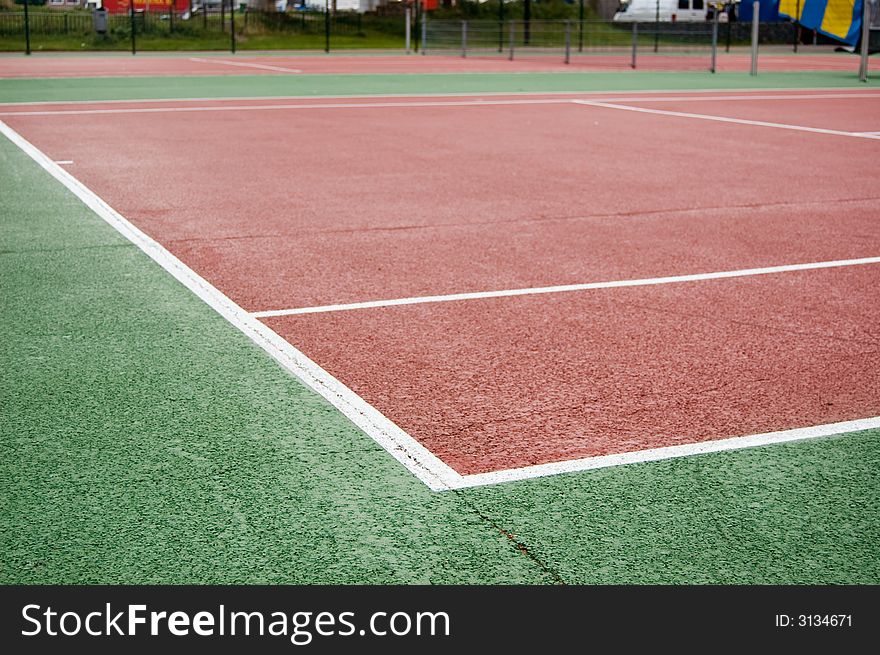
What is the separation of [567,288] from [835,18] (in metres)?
25.7

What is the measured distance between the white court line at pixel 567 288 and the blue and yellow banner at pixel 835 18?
77.4ft

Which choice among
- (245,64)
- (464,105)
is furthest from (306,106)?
(245,64)

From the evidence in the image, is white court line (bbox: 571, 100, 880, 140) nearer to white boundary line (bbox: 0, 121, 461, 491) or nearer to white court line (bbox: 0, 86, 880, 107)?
white court line (bbox: 0, 86, 880, 107)

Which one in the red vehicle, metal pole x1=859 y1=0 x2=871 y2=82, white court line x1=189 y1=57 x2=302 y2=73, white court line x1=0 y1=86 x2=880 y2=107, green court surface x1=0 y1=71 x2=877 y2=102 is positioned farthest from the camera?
the red vehicle

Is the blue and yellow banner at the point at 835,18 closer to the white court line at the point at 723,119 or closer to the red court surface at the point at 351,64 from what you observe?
the red court surface at the point at 351,64

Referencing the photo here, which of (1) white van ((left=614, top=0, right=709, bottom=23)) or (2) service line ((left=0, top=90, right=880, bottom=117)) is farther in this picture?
(1) white van ((left=614, top=0, right=709, bottom=23))

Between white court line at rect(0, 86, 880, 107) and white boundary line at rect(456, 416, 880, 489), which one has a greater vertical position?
white court line at rect(0, 86, 880, 107)

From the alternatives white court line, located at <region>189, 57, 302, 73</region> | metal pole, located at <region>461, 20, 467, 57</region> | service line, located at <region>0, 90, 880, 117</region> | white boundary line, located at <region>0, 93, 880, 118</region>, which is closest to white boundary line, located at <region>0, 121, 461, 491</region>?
white boundary line, located at <region>0, 93, 880, 118</region>

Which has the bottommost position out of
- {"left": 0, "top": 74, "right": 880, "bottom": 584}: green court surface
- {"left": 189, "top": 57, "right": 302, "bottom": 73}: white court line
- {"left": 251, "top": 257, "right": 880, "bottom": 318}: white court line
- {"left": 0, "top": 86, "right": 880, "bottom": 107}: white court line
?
{"left": 0, "top": 74, "right": 880, "bottom": 584}: green court surface

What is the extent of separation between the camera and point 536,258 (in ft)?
24.9

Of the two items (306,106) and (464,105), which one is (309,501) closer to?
(306,106)

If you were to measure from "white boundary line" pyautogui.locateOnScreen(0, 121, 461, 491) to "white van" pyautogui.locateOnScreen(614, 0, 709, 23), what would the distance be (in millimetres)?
47588

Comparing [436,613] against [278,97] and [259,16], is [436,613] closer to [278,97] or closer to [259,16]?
[278,97]

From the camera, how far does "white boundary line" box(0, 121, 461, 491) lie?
4.01 meters
